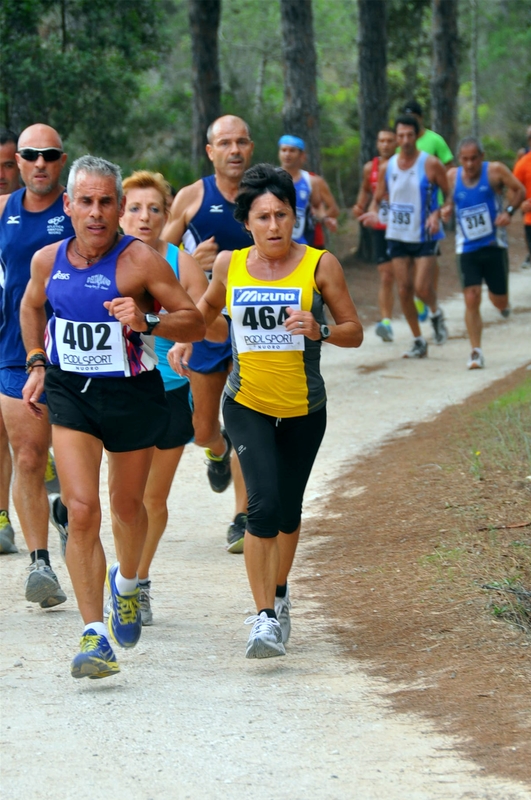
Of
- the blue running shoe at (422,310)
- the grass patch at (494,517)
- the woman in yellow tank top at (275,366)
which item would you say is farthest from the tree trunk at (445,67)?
the woman in yellow tank top at (275,366)

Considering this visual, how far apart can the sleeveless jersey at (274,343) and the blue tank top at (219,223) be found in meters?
2.09

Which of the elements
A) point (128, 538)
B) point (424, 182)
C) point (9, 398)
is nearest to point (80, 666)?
point (128, 538)

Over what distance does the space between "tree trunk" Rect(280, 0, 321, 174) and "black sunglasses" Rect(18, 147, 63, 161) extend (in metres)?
12.2

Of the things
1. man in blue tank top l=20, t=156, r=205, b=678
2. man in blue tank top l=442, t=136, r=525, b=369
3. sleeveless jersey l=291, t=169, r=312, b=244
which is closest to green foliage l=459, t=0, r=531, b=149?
man in blue tank top l=442, t=136, r=525, b=369

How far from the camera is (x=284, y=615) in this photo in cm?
557

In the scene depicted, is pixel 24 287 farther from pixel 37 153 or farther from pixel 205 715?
pixel 205 715

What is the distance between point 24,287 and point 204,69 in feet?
46.2

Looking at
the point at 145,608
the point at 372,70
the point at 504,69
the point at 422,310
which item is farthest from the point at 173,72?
the point at 145,608

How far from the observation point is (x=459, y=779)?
3973 mm

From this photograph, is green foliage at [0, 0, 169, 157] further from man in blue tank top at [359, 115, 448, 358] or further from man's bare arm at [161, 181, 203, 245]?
man's bare arm at [161, 181, 203, 245]

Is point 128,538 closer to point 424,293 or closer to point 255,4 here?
point 424,293

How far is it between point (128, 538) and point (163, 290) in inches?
44.4

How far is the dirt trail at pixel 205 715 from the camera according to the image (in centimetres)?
398

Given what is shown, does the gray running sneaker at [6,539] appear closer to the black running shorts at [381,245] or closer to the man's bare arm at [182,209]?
the man's bare arm at [182,209]
